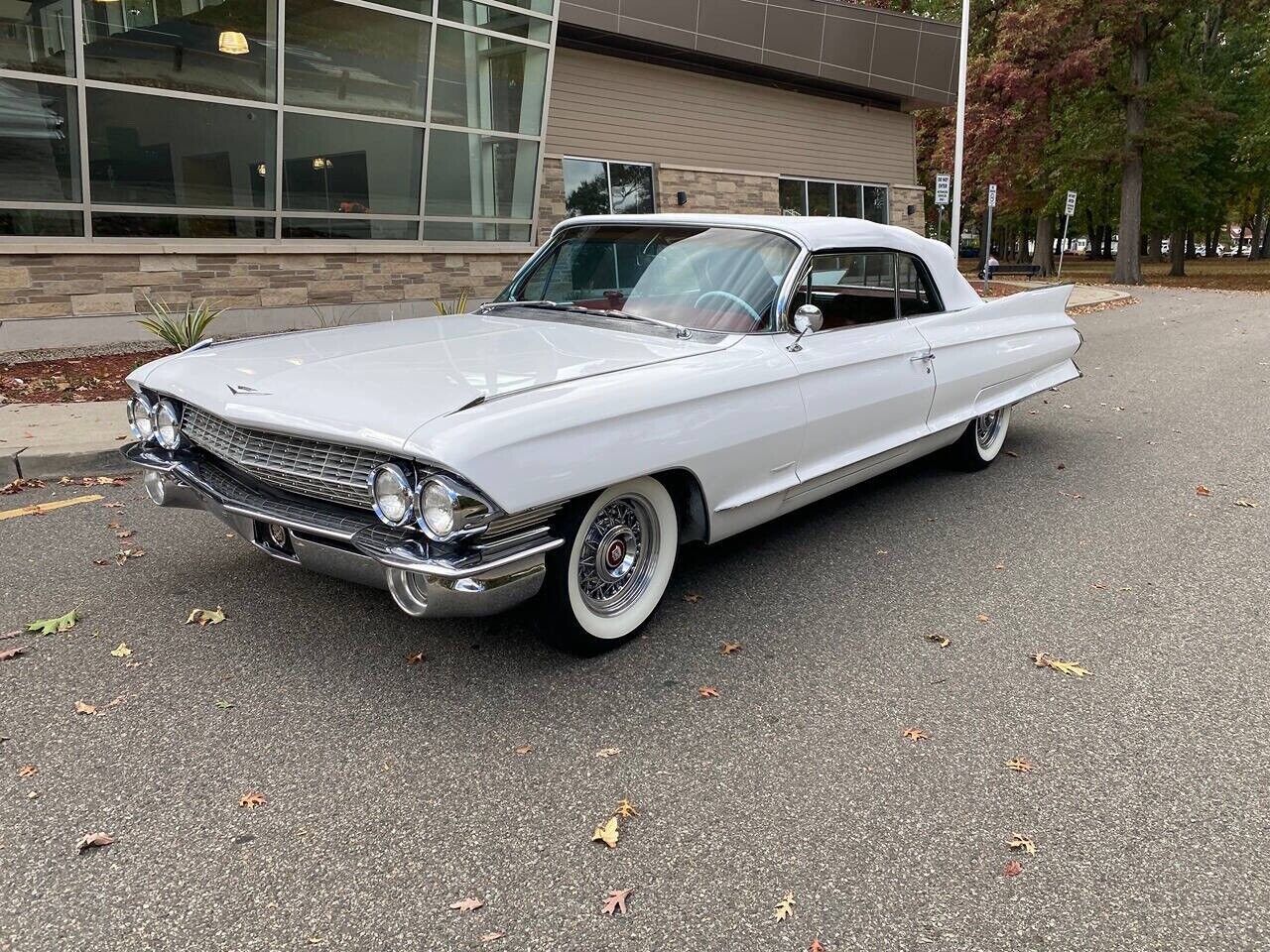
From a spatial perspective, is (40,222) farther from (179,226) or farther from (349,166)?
(349,166)

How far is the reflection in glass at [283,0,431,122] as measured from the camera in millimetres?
11195

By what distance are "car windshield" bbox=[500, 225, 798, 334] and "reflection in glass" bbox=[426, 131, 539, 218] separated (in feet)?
29.1

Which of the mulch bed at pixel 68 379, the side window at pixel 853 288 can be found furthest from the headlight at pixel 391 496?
the mulch bed at pixel 68 379

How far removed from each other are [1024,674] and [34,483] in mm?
5756

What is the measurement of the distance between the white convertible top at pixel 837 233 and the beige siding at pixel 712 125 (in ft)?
36.4

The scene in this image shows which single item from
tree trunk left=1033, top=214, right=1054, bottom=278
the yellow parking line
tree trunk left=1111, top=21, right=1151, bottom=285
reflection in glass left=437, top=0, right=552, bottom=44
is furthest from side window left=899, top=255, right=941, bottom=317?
tree trunk left=1033, top=214, right=1054, bottom=278

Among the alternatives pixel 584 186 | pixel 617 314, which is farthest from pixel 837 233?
pixel 584 186

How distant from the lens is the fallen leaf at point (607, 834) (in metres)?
2.44

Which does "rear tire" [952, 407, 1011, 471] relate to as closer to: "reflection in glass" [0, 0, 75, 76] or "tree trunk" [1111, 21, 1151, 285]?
"reflection in glass" [0, 0, 75, 76]

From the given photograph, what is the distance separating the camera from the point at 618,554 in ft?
11.4

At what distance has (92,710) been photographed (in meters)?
3.04

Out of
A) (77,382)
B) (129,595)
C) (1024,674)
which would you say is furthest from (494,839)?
(77,382)

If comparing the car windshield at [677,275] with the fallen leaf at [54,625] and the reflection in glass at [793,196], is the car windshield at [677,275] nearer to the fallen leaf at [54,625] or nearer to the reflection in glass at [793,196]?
the fallen leaf at [54,625]

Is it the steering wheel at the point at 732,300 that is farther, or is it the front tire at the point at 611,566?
the steering wheel at the point at 732,300
